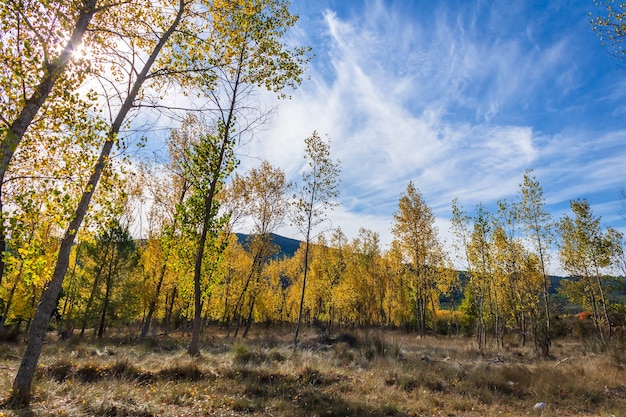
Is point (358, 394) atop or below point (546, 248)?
below

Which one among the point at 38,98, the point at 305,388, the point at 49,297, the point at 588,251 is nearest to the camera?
the point at 38,98

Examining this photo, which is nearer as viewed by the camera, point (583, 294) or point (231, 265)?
point (583, 294)

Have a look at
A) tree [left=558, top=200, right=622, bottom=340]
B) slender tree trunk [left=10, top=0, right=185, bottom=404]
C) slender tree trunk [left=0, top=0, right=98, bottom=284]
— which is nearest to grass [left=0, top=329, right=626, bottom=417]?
slender tree trunk [left=10, top=0, right=185, bottom=404]

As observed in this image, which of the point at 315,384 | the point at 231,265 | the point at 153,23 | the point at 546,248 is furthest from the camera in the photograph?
the point at 231,265

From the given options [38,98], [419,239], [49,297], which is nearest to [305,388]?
[49,297]

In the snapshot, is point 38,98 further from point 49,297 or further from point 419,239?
point 419,239

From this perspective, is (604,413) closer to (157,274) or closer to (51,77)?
(51,77)

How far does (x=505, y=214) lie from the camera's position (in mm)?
21141

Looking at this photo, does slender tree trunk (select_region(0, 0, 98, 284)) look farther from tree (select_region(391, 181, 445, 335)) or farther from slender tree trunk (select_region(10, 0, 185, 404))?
tree (select_region(391, 181, 445, 335))

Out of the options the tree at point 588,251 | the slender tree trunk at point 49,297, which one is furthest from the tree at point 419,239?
the slender tree trunk at point 49,297

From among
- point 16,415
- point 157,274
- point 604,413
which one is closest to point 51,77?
point 16,415

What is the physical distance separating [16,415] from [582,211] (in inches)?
1188

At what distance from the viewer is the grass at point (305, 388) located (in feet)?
21.3

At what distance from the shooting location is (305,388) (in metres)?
8.70
